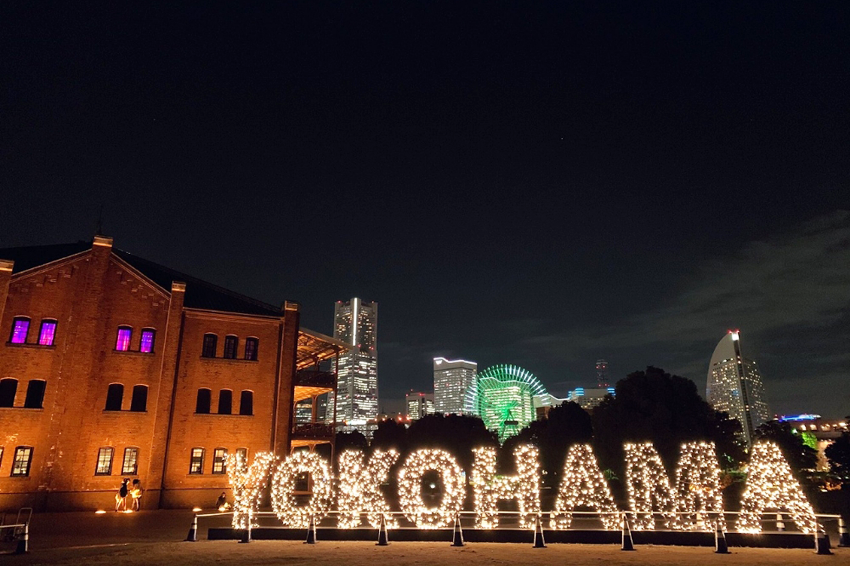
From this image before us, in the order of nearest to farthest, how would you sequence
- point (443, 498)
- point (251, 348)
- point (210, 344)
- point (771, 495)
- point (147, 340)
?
point (771, 495) → point (443, 498) → point (147, 340) → point (210, 344) → point (251, 348)

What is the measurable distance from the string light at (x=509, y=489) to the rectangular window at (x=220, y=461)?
695 inches

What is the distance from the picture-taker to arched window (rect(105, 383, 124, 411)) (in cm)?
2733

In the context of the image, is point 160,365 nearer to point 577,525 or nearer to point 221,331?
point 221,331

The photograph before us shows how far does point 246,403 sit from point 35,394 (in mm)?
9889

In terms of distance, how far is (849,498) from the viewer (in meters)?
31.4

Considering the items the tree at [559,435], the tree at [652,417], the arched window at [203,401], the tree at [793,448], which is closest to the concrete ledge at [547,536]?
the arched window at [203,401]

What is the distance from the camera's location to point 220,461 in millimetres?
28891

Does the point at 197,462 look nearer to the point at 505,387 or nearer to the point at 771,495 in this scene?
the point at 771,495

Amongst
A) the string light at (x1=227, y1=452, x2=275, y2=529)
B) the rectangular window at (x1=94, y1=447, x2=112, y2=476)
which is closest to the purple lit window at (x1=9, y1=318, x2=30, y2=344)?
the rectangular window at (x1=94, y1=447, x2=112, y2=476)

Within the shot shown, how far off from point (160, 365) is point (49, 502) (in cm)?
761

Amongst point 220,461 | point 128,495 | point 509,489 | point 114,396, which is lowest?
point 128,495

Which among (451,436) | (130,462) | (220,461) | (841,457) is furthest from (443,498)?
(451,436)

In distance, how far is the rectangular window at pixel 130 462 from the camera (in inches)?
1051

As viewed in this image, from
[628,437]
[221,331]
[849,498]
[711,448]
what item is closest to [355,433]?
[628,437]
